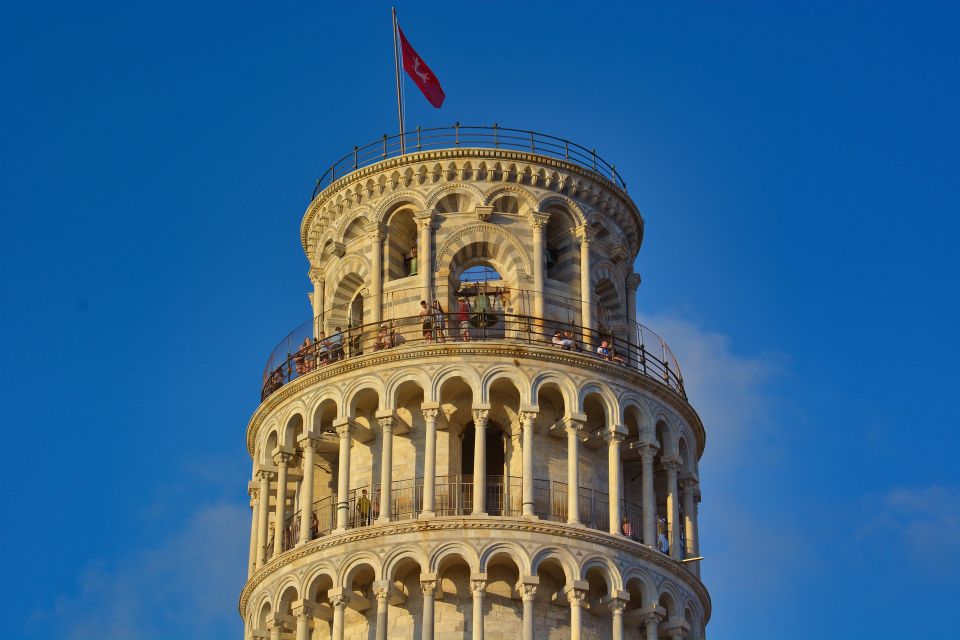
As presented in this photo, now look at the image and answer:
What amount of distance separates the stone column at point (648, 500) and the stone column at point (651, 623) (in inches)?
84.8

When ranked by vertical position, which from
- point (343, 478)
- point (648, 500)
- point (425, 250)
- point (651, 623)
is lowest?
point (651, 623)

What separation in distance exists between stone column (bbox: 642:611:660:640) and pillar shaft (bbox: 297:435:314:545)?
10607mm

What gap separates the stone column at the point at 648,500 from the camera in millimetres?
66562

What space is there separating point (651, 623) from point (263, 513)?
1303 centimetres

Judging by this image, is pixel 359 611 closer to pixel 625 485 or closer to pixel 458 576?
pixel 458 576

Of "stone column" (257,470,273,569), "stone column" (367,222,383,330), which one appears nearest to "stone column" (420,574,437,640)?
"stone column" (257,470,273,569)

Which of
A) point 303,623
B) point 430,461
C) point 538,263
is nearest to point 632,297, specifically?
point 538,263

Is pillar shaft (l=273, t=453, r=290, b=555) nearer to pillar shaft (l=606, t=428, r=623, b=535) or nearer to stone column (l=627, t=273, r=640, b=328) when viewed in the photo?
pillar shaft (l=606, t=428, r=623, b=535)

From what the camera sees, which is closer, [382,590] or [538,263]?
[382,590]

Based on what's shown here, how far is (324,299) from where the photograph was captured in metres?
74.1

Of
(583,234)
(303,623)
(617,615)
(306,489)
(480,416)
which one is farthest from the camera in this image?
(583,234)

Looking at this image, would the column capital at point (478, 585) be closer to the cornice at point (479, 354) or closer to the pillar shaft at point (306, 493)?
the pillar shaft at point (306, 493)

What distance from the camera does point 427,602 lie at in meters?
63.4

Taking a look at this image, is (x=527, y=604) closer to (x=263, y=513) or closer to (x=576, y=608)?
(x=576, y=608)
